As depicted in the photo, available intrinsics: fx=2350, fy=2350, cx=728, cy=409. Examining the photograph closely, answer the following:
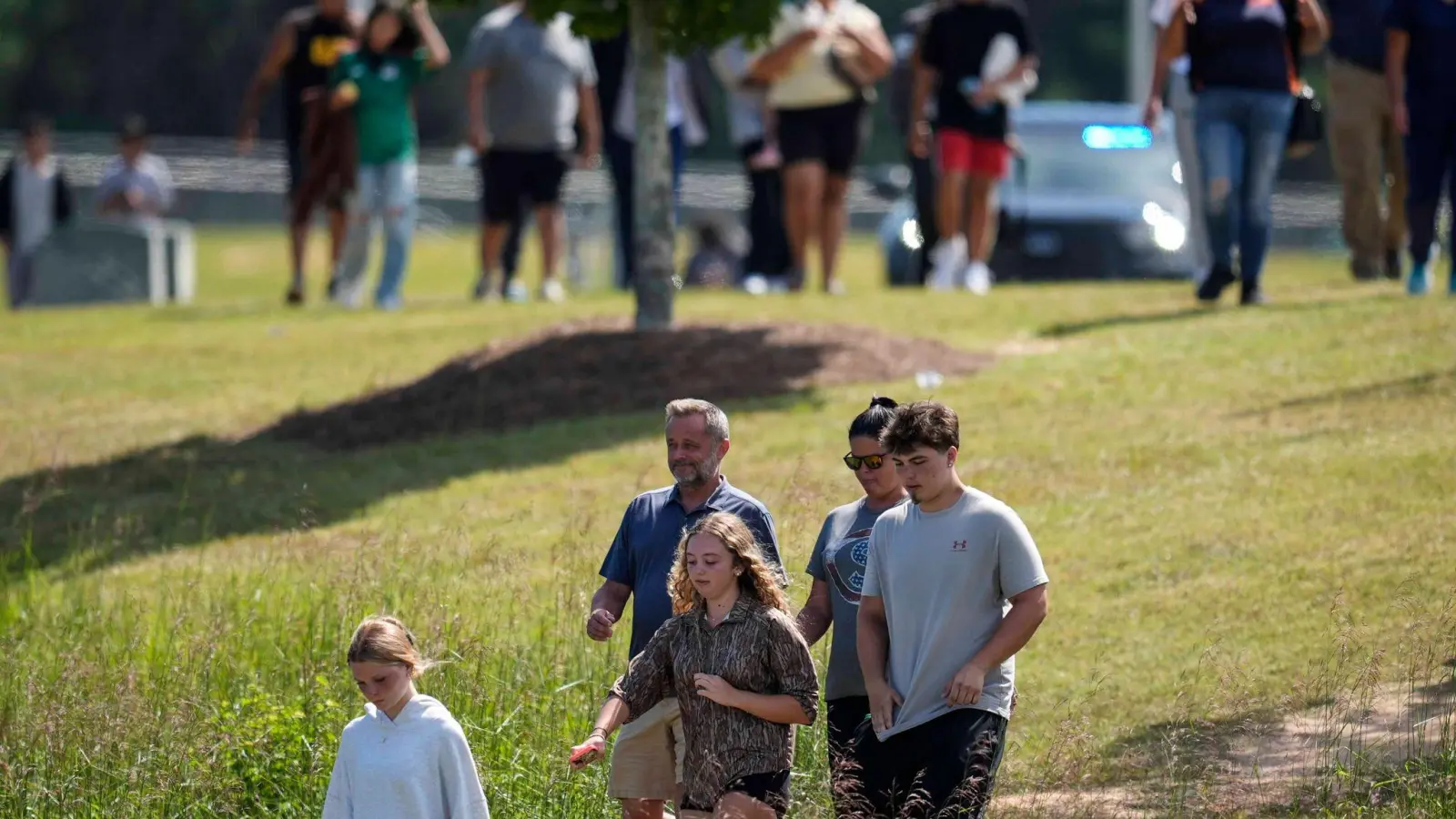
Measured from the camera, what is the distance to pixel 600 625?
285 inches

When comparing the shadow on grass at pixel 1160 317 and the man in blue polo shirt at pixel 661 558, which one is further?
the shadow on grass at pixel 1160 317

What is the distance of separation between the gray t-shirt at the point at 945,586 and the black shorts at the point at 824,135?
10.7 meters

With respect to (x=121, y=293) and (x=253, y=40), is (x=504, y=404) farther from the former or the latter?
(x=253, y=40)

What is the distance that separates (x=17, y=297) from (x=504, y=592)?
17.9 meters

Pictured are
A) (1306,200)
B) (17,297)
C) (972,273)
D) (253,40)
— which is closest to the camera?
(972,273)

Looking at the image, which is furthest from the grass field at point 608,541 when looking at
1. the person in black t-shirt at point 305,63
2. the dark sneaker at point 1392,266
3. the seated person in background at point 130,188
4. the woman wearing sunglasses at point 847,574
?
the seated person in background at point 130,188

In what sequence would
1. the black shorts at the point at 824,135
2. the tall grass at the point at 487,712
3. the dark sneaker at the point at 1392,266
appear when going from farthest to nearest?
the black shorts at the point at 824,135 → the dark sneaker at the point at 1392,266 → the tall grass at the point at 487,712

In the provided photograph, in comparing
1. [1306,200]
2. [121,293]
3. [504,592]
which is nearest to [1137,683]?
[504,592]

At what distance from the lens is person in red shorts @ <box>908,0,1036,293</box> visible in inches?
667

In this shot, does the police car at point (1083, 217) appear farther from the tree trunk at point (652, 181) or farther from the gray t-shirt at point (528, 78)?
the tree trunk at point (652, 181)

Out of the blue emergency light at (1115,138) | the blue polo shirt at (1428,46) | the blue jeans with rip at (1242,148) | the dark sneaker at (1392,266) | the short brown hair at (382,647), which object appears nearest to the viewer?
the short brown hair at (382,647)

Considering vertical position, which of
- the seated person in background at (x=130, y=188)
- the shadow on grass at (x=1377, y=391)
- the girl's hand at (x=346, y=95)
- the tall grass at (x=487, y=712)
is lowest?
the seated person in background at (x=130, y=188)

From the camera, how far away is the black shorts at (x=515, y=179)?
18.4m

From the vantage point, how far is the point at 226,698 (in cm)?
888
